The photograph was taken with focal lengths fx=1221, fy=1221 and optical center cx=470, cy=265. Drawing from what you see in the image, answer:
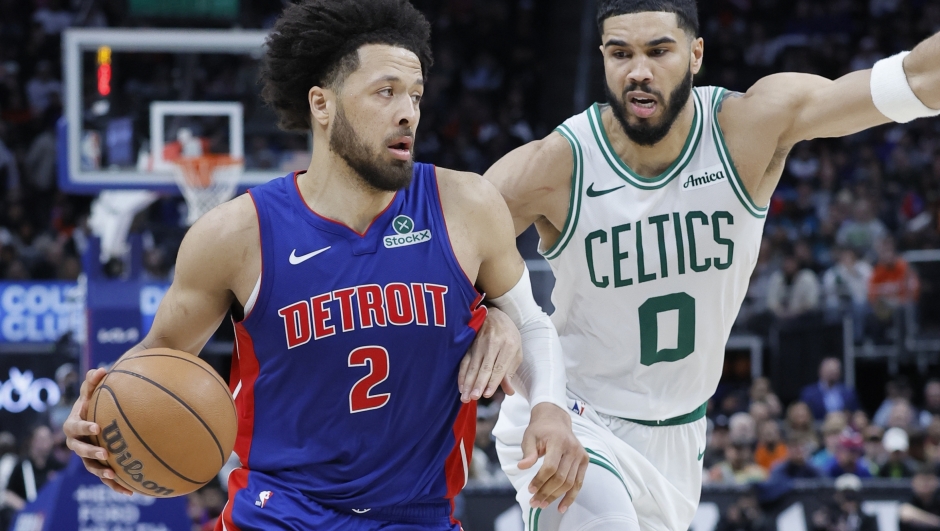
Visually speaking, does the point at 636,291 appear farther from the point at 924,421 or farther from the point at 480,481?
the point at 924,421

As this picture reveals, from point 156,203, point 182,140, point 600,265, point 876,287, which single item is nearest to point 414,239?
point 600,265

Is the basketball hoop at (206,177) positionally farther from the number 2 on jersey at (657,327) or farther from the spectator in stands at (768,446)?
the number 2 on jersey at (657,327)

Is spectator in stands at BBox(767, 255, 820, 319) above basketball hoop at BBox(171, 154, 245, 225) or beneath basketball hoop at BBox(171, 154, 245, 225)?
beneath

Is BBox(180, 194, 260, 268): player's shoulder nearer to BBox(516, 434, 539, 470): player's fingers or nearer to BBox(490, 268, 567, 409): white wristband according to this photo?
BBox(490, 268, 567, 409): white wristband

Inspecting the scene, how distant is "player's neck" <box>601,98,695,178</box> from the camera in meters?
4.59

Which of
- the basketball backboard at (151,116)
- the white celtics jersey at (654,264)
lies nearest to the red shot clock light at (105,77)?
the basketball backboard at (151,116)

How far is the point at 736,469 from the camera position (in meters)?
11.0

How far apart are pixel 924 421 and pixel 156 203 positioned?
9621 mm

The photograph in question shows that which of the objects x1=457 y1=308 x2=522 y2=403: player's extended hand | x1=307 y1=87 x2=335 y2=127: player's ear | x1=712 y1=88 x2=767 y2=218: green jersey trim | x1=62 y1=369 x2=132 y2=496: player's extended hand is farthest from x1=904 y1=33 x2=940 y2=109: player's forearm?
x1=62 y1=369 x2=132 y2=496: player's extended hand

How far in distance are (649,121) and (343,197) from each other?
1.33m

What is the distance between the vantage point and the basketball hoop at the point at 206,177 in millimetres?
10023

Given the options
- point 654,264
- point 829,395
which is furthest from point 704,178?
point 829,395

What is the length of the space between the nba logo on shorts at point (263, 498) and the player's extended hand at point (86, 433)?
1.30ft

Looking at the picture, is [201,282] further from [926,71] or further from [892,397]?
[892,397]
